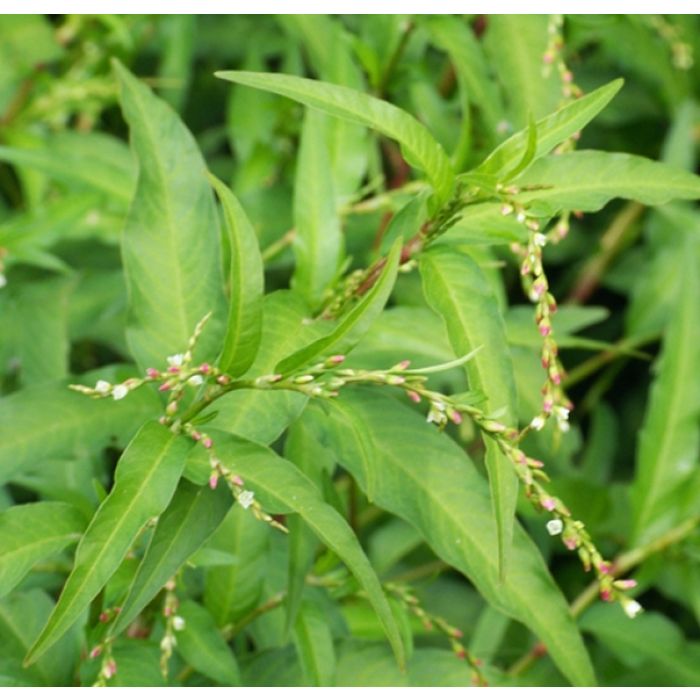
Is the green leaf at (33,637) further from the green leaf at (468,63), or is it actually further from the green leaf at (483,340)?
the green leaf at (468,63)

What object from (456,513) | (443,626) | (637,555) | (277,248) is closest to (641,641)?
(637,555)

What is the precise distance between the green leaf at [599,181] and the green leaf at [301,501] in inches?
12.1

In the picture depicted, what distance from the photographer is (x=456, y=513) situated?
3.66 feet

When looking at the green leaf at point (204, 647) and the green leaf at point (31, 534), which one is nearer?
the green leaf at point (31, 534)

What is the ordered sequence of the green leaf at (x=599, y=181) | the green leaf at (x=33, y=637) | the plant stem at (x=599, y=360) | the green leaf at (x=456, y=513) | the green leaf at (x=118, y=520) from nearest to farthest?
the green leaf at (x=118, y=520) < the green leaf at (x=599, y=181) < the green leaf at (x=456, y=513) < the green leaf at (x=33, y=637) < the plant stem at (x=599, y=360)

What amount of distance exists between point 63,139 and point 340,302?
83 centimetres

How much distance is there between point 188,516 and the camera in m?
0.97

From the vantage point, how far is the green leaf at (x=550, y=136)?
1006mm

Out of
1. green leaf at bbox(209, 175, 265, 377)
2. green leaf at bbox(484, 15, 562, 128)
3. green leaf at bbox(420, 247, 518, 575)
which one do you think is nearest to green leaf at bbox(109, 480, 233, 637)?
green leaf at bbox(209, 175, 265, 377)

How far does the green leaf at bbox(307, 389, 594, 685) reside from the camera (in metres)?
1.11

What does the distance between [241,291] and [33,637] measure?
524 millimetres

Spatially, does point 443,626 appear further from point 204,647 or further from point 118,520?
point 118,520

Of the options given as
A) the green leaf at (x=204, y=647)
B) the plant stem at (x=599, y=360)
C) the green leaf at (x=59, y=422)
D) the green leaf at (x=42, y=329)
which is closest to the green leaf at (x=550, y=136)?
the green leaf at (x=59, y=422)

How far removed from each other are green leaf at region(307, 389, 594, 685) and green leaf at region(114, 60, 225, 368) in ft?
0.52
